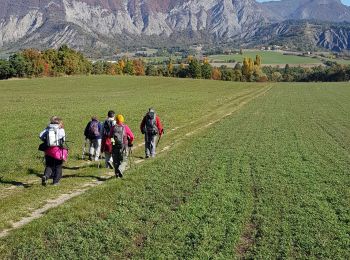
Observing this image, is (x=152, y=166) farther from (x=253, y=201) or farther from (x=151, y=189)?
(x=253, y=201)

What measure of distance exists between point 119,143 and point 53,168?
2.51m

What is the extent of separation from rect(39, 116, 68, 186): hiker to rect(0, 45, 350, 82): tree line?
114m

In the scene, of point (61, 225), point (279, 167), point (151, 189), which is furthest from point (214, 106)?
point (61, 225)

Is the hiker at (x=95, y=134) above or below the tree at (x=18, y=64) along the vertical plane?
below

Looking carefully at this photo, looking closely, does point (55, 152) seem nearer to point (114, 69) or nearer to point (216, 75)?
point (216, 75)

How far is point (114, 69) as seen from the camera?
171375 mm

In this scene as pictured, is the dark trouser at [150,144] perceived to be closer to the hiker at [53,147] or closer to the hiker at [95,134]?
the hiker at [95,134]

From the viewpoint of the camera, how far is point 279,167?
18.7m

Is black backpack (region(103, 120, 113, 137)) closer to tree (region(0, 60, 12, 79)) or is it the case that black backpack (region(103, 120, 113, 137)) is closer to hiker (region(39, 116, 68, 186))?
hiker (region(39, 116, 68, 186))

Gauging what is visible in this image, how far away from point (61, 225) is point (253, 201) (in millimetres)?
5823


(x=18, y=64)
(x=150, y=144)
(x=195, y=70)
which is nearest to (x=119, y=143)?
(x=150, y=144)

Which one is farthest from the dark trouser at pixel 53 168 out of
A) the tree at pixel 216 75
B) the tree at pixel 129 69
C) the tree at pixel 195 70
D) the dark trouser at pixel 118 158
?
the tree at pixel 129 69

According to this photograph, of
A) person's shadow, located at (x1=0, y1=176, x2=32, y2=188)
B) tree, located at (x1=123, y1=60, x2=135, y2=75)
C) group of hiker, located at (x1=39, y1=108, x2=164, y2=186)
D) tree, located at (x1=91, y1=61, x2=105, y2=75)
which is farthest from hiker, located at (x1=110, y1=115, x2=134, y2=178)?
tree, located at (x1=123, y1=60, x2=135, y2=75)

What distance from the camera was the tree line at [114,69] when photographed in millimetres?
125812
